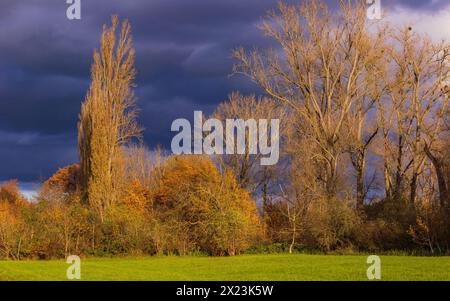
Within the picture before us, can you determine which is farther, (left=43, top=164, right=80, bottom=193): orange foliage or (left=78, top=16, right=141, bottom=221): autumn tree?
(left=43, top=164, right=80, bottom=193): orange foliage

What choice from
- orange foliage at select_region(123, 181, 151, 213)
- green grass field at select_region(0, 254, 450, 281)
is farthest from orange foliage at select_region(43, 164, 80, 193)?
green grass field at select_region(0, 254, 450, 281)

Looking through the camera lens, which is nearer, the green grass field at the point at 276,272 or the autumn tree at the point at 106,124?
the green grass field at the point at 276,272

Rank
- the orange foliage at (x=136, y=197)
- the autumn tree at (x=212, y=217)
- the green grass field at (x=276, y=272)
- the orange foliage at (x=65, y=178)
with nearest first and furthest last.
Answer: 1. the green grass field at (x=276, y=272)
2. the autumn tree at (x=212, y=217)
3. the orange foliage at (x=136, y=197)
4. the orange foliage at (x=65, y=178)

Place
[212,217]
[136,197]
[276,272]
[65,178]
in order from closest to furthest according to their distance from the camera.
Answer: [276,272] → [212,217] → [136,197] → [65,178]

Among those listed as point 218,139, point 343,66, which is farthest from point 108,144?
point 343,66

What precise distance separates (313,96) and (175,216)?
12.7m

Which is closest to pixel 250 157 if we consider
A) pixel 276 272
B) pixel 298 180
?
pixel 298 180

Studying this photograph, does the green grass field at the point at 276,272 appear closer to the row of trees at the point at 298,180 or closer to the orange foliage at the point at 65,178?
the row of trees at the point at 298,180

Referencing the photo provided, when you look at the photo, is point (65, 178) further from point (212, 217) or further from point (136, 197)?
point (212, 217)

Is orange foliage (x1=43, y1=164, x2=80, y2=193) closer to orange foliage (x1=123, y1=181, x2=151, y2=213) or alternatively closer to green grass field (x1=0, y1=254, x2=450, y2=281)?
orange foliage (x1=123, y1=181, x2=151, y2=213)

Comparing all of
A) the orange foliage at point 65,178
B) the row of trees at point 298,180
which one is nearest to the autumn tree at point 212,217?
the row of trees at point 298,180

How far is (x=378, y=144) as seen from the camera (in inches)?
1702

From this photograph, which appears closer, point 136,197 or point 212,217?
point 212,217

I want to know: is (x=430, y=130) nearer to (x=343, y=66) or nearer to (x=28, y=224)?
(x=343, y=66)
